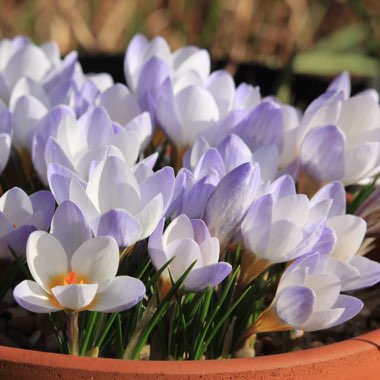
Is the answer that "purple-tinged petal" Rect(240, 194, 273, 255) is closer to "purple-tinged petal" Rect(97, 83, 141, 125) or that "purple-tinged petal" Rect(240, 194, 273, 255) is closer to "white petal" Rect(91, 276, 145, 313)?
"white petal" Rect(91, 276, 145, 313)

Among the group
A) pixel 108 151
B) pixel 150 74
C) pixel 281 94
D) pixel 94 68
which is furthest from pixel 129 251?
pixel 94 68

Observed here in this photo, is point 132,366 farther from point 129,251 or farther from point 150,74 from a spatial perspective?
point 150,74

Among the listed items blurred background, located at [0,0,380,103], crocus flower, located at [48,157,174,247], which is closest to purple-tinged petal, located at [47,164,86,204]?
crocus flower, located at [48,157,174,247]

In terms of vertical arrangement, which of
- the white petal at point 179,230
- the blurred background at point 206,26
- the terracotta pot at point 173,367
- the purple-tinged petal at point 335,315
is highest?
the white petal at point 179,230

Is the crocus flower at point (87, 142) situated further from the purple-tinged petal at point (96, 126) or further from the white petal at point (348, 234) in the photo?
the white petal at point (348, 234)

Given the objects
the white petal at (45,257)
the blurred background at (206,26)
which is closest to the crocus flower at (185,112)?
the white petal at (45,257)

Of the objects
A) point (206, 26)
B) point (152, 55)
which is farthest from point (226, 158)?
point (206, 26)

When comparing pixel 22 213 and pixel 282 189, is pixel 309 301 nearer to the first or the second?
pixel 282 189
